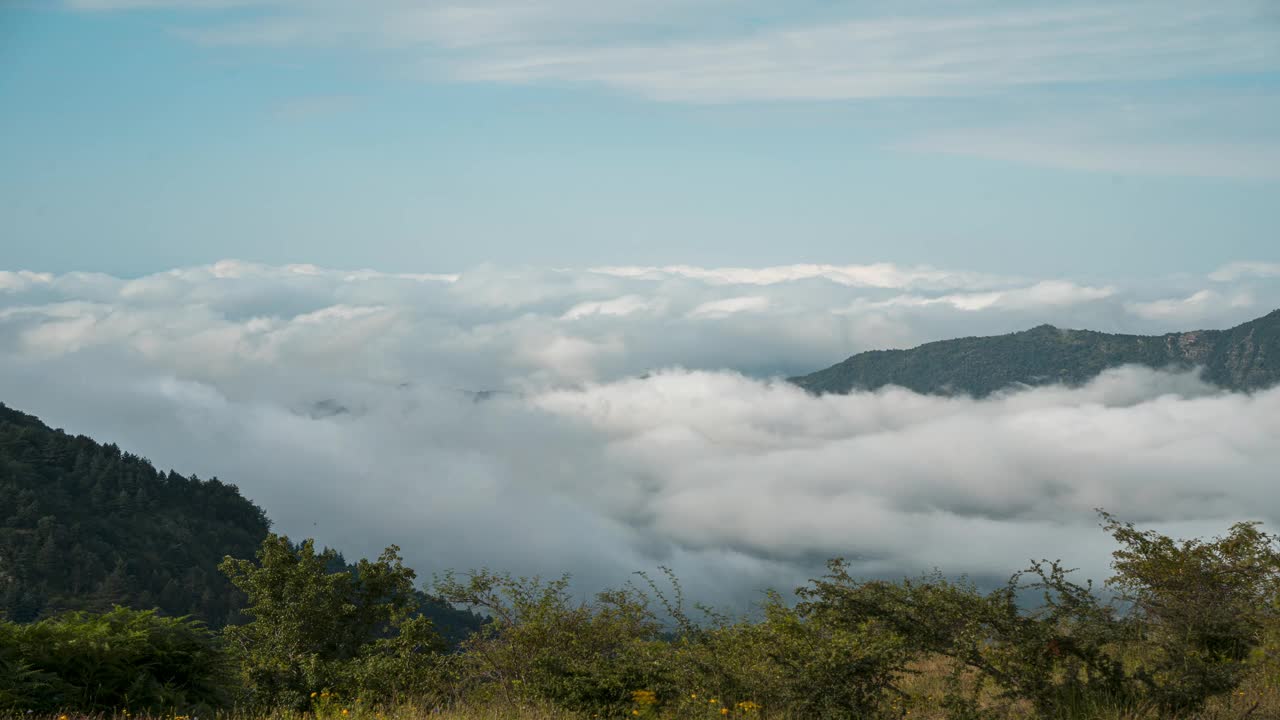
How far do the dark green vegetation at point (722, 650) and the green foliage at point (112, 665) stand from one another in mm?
27

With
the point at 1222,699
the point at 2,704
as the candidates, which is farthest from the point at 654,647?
the point at 2,704

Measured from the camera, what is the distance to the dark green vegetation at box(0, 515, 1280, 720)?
40.1 feet

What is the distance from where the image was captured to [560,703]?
1573cm

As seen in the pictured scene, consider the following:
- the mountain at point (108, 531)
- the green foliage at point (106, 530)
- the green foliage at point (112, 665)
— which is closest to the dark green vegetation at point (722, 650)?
the green foliage at point (112, 665)

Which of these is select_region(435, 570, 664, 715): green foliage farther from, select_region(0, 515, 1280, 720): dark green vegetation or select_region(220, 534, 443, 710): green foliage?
select_region(220, 534, 443, 710): green foliage

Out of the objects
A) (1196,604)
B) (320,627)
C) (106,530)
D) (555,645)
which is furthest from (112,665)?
(106,530)

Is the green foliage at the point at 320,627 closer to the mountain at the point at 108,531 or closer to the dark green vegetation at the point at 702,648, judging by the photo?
the dark green vegetation at the point at 702,648

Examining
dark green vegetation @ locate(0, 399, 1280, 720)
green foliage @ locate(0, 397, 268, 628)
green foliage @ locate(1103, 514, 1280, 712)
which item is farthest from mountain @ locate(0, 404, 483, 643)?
green foliage @ locate(1103, 514, 1280, 712)

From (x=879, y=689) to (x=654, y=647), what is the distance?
14.9ft

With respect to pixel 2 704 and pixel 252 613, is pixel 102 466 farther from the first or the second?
pixel 2 704

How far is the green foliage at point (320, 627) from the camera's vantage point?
1848 cm

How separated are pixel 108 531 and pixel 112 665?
11895cm

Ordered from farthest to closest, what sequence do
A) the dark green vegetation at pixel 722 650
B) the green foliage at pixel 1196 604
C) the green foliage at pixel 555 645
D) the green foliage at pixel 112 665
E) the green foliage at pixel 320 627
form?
the green foliage at pixel 320 627 → the green foliage at pixel 555 645 → the dark green vegetation at pixel 722 650 → the green foliage at pixel 1196 604 → the green foliage at pixel 112 665

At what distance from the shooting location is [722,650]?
51.5 feet
